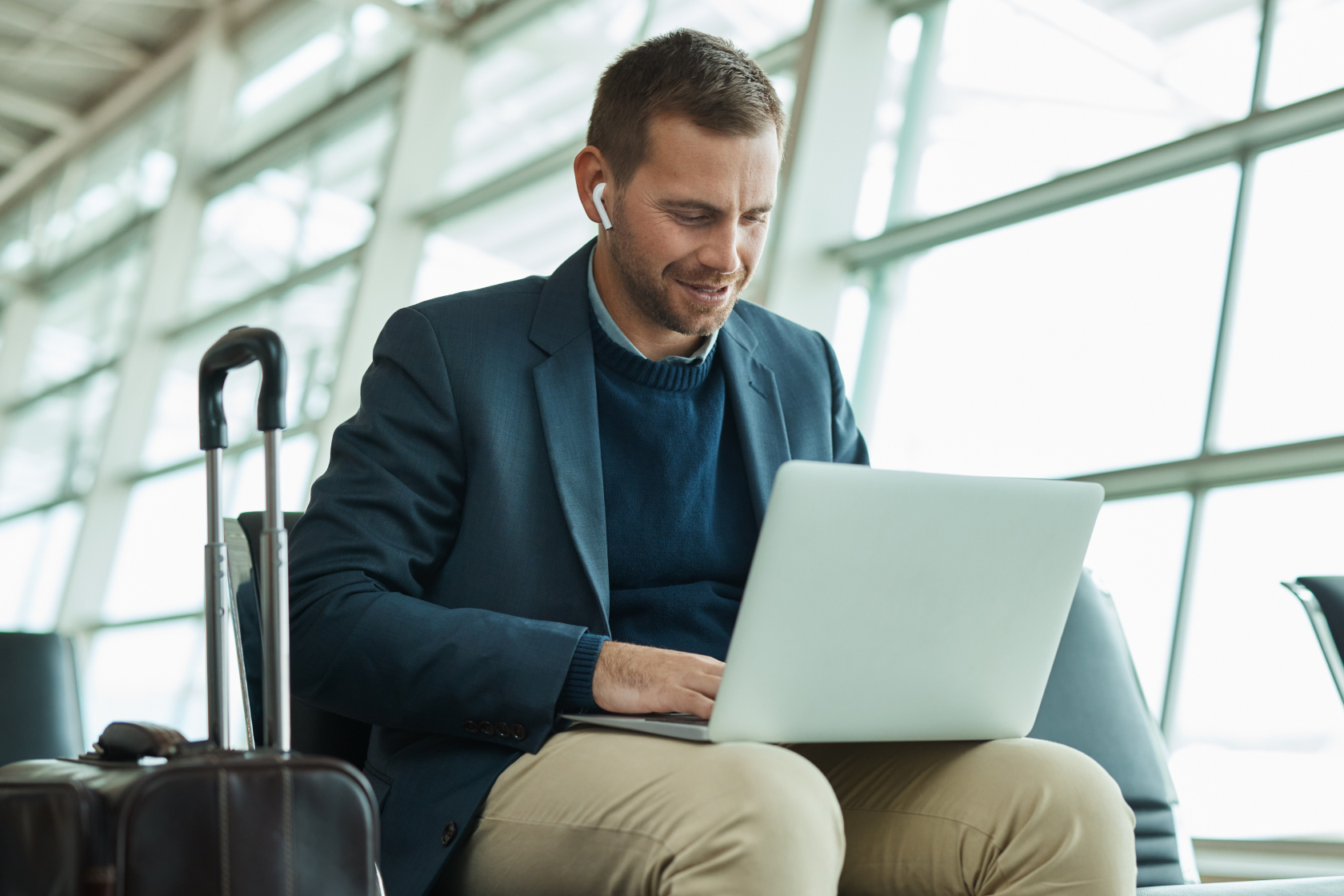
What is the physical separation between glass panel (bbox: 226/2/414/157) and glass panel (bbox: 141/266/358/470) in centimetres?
138

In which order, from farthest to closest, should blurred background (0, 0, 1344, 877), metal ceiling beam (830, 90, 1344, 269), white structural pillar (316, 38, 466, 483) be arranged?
white structural pillar (316, 38, 466, 483)
metal ceiling beam (830, 90, 1344, 269)
blurred background (0, 0, 1344, 877)

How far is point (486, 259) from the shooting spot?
6.61m

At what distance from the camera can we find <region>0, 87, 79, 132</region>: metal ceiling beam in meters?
10.5

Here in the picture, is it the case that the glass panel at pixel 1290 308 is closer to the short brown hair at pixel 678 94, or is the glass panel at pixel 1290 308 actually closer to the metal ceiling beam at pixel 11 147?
the short brown hair at pixel 678 94

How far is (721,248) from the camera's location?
159 centimetres

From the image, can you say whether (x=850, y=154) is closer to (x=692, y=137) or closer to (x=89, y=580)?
(x=692, y=137)

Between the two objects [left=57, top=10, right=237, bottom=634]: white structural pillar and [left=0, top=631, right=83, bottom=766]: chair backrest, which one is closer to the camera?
[left=0, top=631, right=83, bottom=766]: chair backrest

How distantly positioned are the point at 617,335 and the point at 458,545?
1.31 feet

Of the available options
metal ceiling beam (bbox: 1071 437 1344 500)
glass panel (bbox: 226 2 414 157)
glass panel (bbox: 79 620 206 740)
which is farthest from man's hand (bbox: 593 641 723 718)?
glass panel (bbox: 226 2 414 157)

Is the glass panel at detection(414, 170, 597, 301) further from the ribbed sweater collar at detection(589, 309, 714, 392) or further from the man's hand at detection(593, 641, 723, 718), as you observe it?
the man's hand at detection(593, 641, 723, 718)

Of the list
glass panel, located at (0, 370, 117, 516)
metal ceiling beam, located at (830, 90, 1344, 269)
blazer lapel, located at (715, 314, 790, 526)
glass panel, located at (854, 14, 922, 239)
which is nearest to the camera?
blazer lapel, located at (715, 314, 790, 526)

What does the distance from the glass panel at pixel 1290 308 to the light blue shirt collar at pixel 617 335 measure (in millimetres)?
2289

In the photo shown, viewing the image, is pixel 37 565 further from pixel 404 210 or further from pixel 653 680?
pixel 653 680

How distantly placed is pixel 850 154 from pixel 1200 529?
213 centimetres
